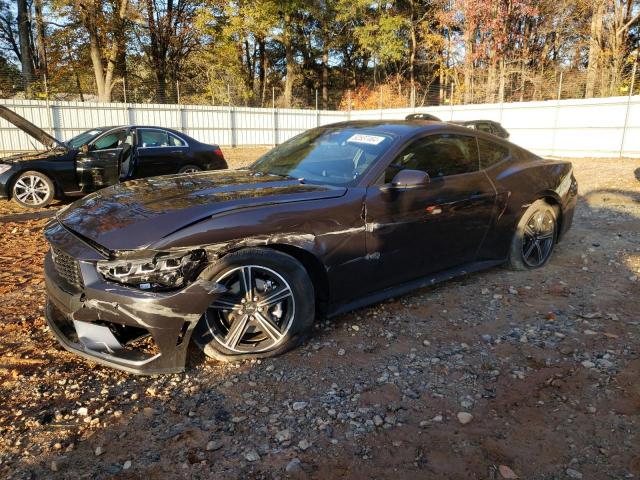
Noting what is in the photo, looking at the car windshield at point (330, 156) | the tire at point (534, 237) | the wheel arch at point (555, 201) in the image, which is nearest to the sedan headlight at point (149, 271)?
the car windshield at point (330, 156)

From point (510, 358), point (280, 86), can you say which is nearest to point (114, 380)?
point (510, 358)

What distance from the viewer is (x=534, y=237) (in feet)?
15.3

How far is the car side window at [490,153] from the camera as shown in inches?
166

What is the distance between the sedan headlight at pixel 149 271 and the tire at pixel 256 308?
0.15 metres

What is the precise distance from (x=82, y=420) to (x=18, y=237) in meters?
4.68

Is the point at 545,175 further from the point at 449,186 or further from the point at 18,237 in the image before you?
the point at 18,237

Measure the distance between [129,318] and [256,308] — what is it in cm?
72

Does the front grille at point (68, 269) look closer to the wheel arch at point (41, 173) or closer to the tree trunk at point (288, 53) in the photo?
the wheel arch at point (41, 173)

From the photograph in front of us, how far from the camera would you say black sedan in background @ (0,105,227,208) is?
759 centimetres

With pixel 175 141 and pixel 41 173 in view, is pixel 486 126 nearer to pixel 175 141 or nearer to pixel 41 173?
pixel 175 141

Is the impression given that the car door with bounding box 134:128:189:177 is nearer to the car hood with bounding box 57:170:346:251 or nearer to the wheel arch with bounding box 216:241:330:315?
the car hood with bounding box 57:170:346:251

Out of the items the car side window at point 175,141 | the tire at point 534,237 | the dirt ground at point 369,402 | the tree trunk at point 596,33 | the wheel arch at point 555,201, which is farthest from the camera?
the tree trunk at point 596,33

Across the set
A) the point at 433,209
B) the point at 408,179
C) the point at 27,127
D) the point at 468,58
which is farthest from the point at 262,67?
the point at 408,179

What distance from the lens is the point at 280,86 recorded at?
1483 inches
